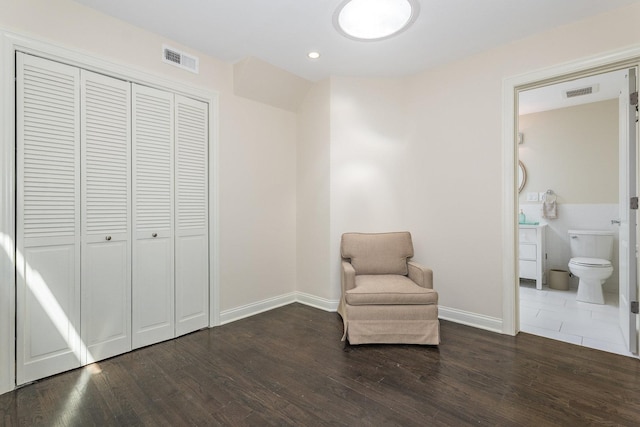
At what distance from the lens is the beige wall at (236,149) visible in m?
2.13

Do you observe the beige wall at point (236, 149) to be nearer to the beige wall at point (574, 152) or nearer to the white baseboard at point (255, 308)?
the white baseboard at point (255, 308)

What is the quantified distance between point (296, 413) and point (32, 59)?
271 centimetres

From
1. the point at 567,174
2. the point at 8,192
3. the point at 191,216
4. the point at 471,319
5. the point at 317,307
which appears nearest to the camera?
the point at 8,192

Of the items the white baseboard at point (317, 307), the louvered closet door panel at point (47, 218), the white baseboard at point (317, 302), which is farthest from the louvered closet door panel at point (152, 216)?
the white baseboard at point (317, 302)

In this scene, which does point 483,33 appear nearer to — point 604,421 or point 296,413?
point 604,421

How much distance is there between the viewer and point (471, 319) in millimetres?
2939

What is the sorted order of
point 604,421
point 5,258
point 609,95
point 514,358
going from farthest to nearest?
point 609,95, point 514,358, point 5,258, point 604,421

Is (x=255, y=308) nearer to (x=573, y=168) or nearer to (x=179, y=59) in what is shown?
(x=179, y=59)

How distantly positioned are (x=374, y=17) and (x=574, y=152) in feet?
11.9

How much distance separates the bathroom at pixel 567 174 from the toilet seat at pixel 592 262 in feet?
1.44

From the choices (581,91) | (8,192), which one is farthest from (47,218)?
(581,91)

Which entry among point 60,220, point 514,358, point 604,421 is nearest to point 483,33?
point 514,358

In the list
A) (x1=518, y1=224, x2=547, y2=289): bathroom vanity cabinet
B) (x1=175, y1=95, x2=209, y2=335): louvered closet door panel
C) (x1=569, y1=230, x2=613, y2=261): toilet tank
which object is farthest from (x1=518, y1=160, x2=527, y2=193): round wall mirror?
(x1=175, y1=95, x2=209, y2=335): louvered closet door panel

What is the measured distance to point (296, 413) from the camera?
1.70 m
